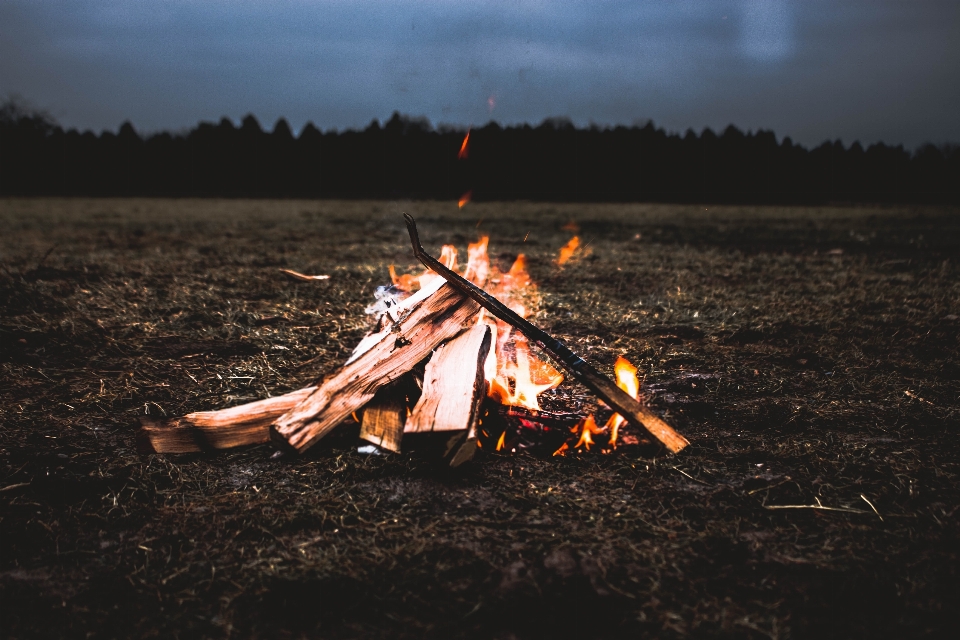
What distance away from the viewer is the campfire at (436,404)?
2.54 meters

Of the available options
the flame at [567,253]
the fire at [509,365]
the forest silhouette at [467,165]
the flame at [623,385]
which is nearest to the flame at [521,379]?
the fire at [509,365]

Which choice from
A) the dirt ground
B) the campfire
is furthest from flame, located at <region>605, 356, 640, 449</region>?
the dirt ground

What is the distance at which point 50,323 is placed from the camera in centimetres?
455

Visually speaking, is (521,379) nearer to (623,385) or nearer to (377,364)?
(623,385)

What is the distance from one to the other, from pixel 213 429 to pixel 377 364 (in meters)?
0.81

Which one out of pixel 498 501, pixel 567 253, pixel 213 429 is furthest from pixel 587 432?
pixel 567 253

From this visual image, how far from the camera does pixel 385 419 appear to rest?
269 cm

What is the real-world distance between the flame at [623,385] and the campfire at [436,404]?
0.04 feet

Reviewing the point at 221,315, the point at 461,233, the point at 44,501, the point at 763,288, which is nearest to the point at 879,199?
the point at 461,233

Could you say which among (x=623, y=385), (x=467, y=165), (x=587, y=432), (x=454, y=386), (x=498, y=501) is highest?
(x=467, y=165)

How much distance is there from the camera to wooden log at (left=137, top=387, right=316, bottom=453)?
2625 millimetres

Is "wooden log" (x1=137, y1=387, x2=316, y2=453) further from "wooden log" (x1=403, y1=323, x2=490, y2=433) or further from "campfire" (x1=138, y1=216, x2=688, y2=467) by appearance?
"wooden log" (x1=403, y1=323, x2=490, y2=433)

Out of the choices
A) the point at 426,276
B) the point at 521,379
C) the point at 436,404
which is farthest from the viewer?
the point at 426,276

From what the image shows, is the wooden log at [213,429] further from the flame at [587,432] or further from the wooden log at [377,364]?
the flame at [587,432]
